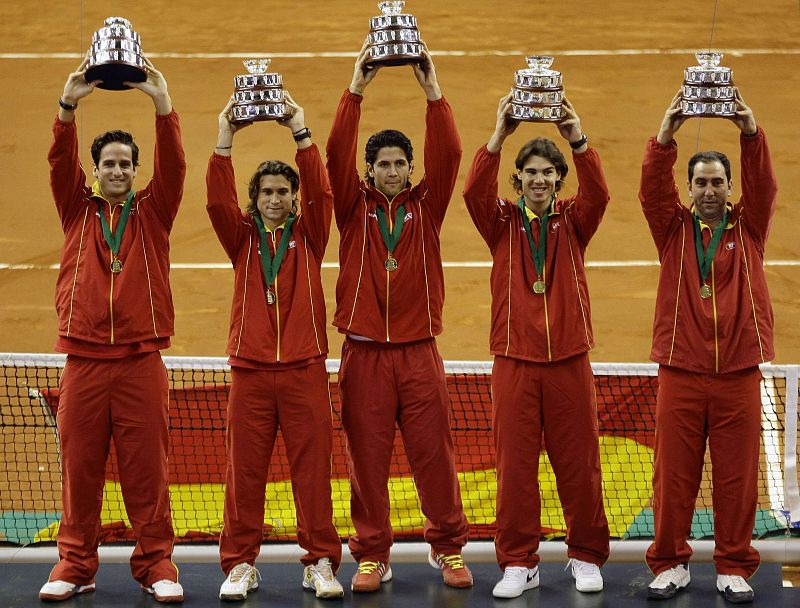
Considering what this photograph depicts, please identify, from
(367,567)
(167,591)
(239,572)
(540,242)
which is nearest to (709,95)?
(540,242)

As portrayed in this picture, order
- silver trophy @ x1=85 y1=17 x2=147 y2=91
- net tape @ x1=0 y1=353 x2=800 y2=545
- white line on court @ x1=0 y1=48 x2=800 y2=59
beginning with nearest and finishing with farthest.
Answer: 1. silver trophy @ x1=85 y1=17 x2=147 y2=91
2. net tape @ x1=0 y1=353 x2=800 y2=545
3. white line on court @ x1=0 y1=48 x2=800 y2=59

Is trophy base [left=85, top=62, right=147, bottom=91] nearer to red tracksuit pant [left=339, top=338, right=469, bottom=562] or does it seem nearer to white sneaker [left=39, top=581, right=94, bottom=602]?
red tracksuit pant [left=339, top=338, right=469, bottom=562]

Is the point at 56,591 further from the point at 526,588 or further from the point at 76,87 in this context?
the point at 76,87

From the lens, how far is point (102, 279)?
482cm

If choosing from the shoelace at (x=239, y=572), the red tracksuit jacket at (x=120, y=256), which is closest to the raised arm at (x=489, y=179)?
the red tracksuit jacket at (x=120, y=256)

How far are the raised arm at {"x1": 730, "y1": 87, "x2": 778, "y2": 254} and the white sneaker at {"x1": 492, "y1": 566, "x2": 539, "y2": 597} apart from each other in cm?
183

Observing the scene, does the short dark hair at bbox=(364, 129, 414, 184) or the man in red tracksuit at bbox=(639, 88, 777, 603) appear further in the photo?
the short dark hair at bbox=(364, 129, 414, 184)

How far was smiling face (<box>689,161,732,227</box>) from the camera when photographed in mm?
4879

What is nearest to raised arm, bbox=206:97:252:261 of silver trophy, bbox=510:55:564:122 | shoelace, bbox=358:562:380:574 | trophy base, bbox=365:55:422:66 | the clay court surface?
trophy base, bbox=365:55:422:66

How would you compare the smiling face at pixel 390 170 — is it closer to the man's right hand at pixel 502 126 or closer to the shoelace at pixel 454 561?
the man's right hand at pixel 502 126

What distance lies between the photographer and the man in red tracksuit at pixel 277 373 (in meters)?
4.85

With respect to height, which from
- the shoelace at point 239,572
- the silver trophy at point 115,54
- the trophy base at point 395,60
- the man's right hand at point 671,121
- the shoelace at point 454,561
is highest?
the silver trophy at point 115,54

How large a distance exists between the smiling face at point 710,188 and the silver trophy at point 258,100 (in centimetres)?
184

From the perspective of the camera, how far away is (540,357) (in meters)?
4.85
